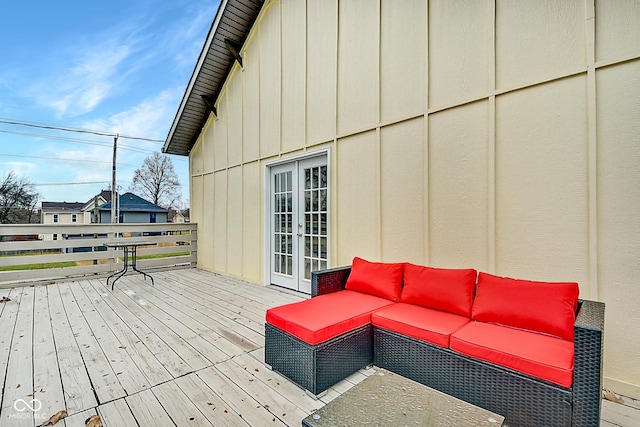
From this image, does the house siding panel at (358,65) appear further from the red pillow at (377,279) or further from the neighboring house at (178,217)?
the neighboring house at (178,217)

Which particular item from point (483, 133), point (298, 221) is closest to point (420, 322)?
point (483, 133)

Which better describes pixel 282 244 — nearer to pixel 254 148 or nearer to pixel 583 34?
pixel 254 148

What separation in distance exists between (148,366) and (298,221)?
285 cm

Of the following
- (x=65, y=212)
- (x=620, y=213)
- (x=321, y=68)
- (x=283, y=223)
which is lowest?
(x=283, y=223)

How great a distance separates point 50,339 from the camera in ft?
9.66

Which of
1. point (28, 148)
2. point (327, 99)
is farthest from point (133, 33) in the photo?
point (28, 148)

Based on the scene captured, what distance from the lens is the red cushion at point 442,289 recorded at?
229cm

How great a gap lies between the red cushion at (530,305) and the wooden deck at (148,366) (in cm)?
59

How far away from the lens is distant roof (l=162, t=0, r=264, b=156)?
547cm

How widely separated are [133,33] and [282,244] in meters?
9.63

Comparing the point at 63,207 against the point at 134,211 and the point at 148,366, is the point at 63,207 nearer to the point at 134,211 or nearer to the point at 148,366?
the point at 134,211

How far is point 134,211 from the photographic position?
18.9 m

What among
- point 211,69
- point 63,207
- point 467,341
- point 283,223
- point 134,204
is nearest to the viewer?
point 467,341

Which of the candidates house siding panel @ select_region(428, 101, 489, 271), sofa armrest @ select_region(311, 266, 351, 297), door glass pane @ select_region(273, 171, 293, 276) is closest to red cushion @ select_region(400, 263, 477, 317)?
house siding panel @ select_region(428, 101, 489, 271)
